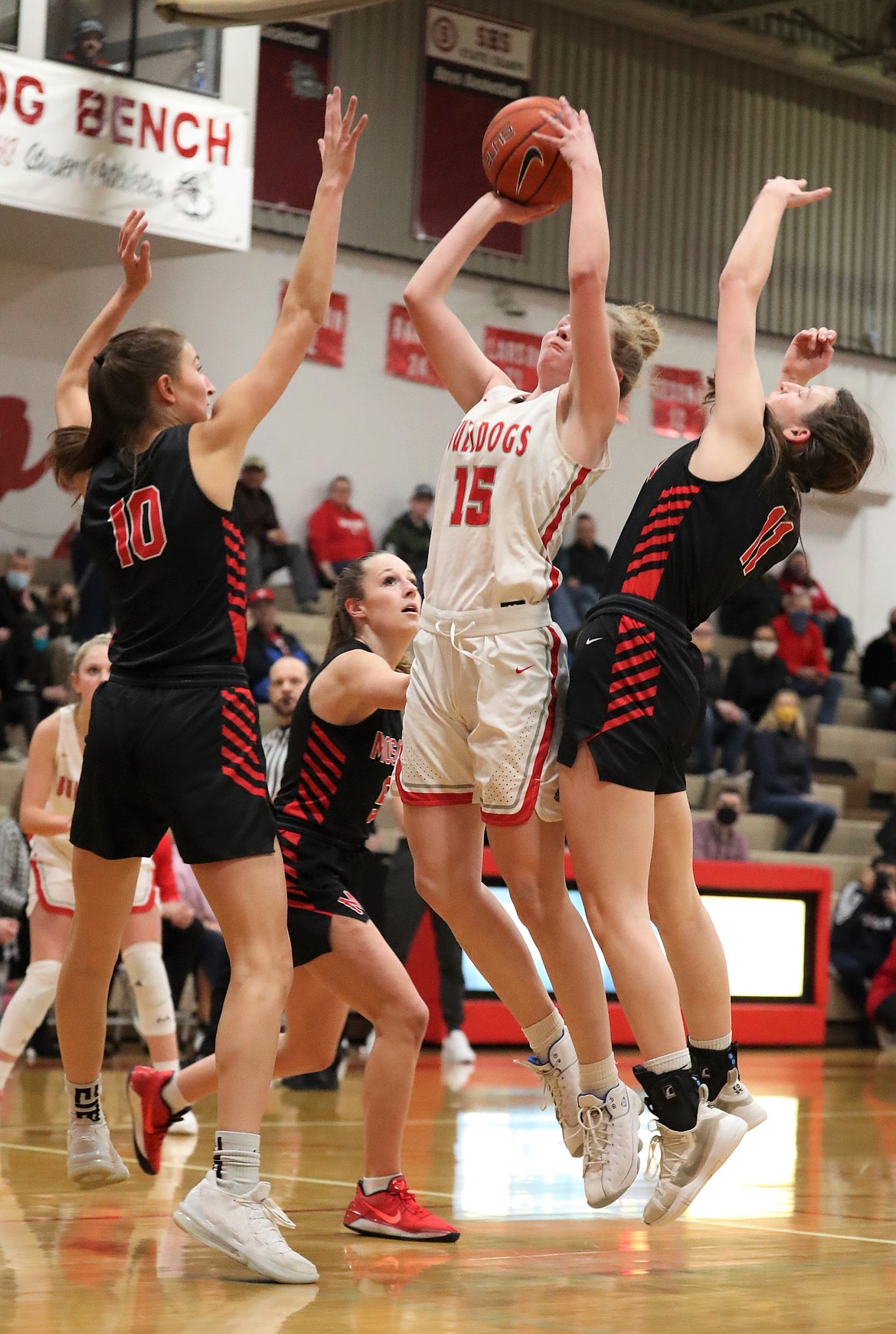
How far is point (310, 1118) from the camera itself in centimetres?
761

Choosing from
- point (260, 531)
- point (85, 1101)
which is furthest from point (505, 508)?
point (260, 531)

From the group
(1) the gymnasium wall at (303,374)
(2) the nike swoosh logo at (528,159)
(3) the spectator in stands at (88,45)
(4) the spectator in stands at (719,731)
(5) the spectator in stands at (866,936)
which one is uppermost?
(3) the spectator in stands at (88,45)

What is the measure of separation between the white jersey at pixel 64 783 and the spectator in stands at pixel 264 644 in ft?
18.7

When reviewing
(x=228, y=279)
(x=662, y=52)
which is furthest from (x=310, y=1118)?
(x=662, y=52)

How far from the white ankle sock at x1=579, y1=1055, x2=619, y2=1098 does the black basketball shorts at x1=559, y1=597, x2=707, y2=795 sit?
73 centimetres

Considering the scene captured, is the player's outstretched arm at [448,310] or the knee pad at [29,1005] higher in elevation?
the player's outstretched arm at [448,310]

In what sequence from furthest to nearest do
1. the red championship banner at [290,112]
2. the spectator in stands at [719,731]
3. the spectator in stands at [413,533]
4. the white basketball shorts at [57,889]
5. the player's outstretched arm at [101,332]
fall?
the red championship banner at [290,112] → the spectator in stands at [413,533] → the spectator in stands at [719,731] → the white basketball shorts at [57,889] → the player's outstretched arm at [101,332]

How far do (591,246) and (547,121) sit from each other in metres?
0.45

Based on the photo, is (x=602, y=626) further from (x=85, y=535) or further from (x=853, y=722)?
(x=853, y=722)

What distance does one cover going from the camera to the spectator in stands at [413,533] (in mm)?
16141

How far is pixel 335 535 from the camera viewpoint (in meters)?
16.3

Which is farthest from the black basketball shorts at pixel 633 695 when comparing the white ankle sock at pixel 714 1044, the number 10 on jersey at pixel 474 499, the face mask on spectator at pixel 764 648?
the face mask on spectator at pixel 764 648

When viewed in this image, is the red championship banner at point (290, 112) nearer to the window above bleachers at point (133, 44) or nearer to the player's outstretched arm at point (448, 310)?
the window above bleachers at point (133, 44)

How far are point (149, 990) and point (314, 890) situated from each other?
2295 mm
